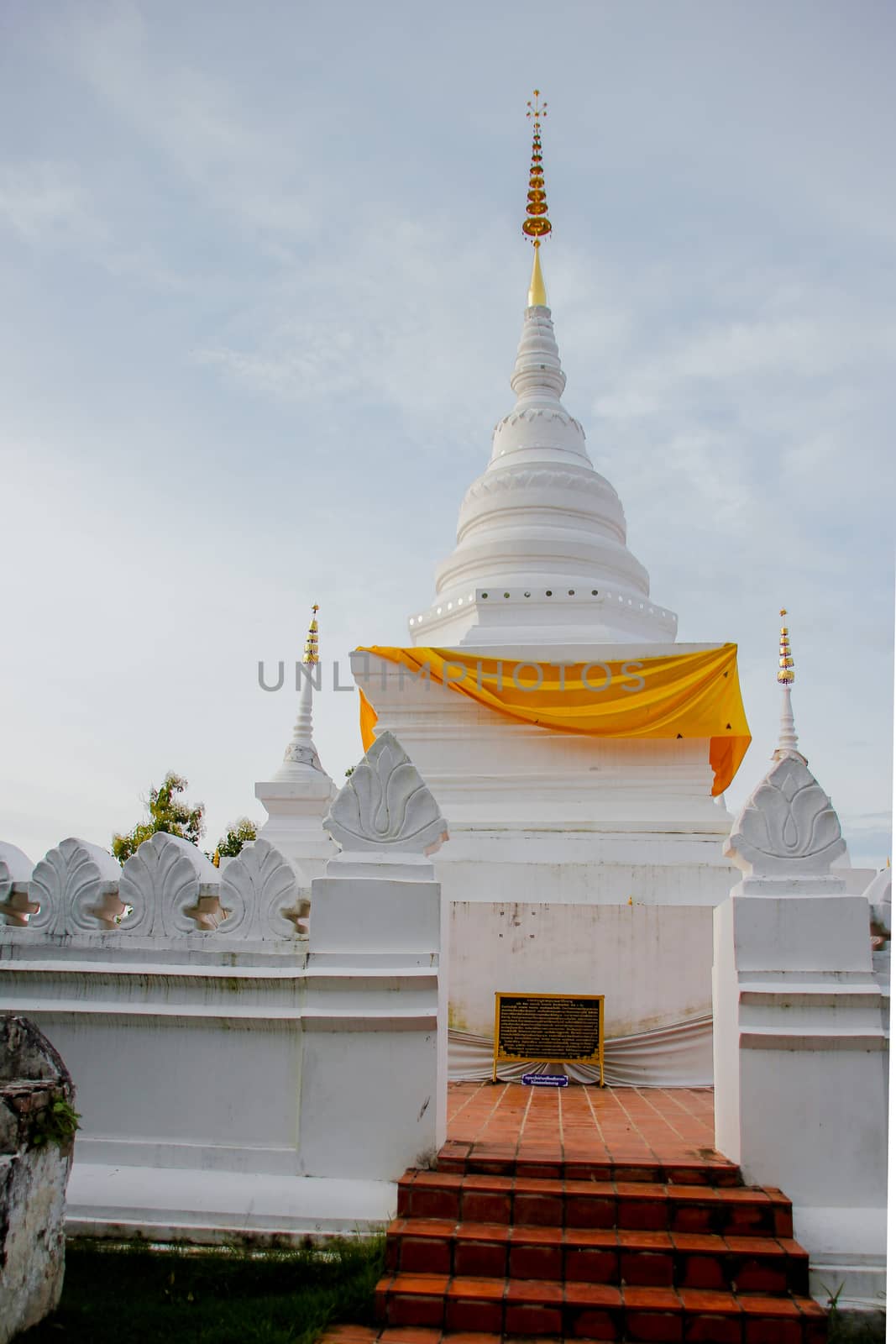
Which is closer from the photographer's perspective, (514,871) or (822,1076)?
(822,1076)

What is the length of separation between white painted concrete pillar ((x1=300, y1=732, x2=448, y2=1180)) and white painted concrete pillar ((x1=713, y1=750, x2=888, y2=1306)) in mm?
1681

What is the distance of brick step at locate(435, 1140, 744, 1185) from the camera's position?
16.6 feet

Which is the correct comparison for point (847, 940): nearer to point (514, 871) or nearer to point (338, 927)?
point (338, 927)

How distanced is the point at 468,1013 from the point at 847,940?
4.43 meters

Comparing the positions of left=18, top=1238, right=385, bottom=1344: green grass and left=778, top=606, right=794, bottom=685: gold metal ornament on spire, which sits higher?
left=778, top=606, right=794, bottom=685: gold metal ornament on spire

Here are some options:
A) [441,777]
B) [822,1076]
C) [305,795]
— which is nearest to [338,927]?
[822,1076]

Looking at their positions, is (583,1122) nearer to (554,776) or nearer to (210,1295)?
(210,1295)

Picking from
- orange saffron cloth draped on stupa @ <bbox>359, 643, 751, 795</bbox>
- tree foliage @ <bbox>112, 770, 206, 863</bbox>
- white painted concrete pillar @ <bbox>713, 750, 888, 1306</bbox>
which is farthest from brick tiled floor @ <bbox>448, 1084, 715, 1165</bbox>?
tree foliage @ <bbox>112, 770, 206, 863</bbox>

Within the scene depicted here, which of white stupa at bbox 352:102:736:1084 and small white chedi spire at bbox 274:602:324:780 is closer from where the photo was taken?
white stupa at bbox 352:102:736:1084

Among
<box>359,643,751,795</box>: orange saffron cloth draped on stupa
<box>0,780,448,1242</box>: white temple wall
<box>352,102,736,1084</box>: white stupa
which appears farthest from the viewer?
<box>359,643,751,795</box>: orange saffron cloth draped on stupa

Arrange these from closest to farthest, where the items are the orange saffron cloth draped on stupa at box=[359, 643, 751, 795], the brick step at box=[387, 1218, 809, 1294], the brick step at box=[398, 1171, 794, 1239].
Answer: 1. the brick step at box=[387, 1218, 809, 1294]
2. the brick step at box=[398, 1171, 794, 1239]
3. the orange saffron cloth draped on stupa at box=[359, 643, 751, 795]

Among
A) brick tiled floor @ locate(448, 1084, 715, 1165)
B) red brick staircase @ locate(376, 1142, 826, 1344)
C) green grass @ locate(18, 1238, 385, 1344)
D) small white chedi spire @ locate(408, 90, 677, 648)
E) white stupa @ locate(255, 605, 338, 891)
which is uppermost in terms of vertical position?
small white chedi spire @ locate(408, 90, 677, 648)

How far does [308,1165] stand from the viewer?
206 inches

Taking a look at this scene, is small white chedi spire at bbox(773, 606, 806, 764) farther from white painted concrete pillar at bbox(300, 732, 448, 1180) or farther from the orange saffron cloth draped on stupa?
white painted concrete pillar at bbox(300, 732, 448, 1180)
